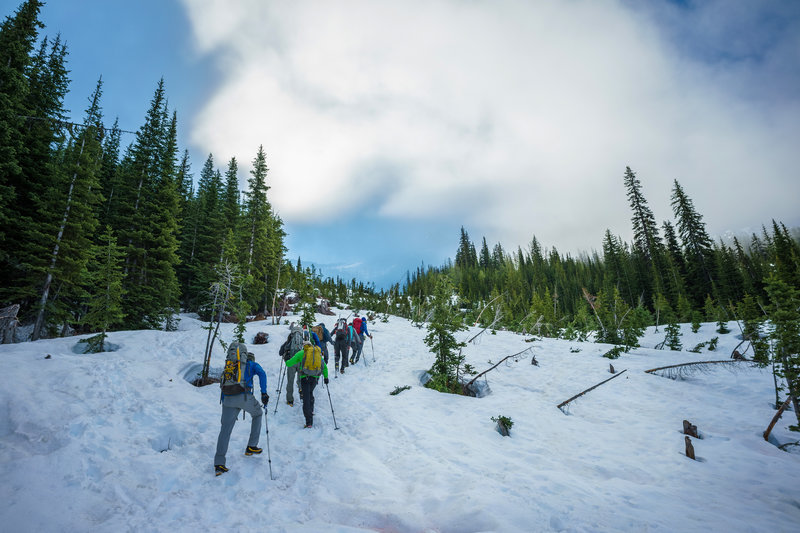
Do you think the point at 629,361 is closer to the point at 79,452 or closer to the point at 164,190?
Answer: the point at 79,452

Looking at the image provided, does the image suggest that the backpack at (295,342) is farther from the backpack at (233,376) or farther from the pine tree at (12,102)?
the pine tree at (12,102)

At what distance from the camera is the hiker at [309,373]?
8.00 metres

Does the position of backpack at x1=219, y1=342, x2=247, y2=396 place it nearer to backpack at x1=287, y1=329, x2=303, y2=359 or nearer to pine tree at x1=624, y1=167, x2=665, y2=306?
backpack at x1=287, y1=329, x2=303, y2=359

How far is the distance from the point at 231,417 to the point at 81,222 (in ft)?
58.1

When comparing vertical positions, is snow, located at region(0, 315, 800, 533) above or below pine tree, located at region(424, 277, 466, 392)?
below

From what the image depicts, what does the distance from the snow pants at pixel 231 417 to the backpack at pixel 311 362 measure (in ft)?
6.05

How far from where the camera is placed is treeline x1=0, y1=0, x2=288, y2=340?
45.8 feet

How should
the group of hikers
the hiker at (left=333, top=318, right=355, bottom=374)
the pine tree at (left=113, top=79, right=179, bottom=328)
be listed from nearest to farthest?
the group of hikers, the hiker at (left=333, top=318, right=355, bottom=374), the pine tree at (left=113, top=79, right=179, bottom=328)

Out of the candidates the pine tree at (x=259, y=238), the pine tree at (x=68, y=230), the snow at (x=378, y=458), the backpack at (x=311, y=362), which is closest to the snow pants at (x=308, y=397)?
the backpack at (x=311, y=362)

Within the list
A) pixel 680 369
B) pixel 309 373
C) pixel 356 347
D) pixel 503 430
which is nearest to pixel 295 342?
pixel 309 373

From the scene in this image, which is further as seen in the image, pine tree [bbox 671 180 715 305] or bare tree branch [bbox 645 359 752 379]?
pine tree [bbox 671 180 715 305]

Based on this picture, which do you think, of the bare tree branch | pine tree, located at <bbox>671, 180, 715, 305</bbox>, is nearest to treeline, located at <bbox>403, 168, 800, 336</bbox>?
pine tree, located at <bbox>671, 180, 715, 305</bbox>

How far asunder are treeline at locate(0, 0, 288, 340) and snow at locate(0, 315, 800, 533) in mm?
4340

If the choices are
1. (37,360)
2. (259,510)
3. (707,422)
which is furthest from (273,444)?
(707,422)
